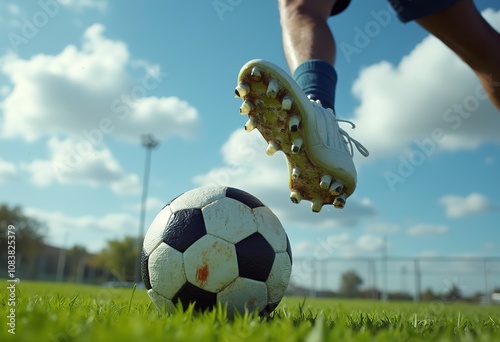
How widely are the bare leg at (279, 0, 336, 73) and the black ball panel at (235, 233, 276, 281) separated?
131cm

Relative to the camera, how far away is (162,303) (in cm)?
207

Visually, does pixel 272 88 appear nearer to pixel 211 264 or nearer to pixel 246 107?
pixel 246 107

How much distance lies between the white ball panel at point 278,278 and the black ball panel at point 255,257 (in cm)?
3

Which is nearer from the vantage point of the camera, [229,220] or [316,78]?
[229,220]

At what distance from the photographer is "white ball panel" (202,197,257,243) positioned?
1985 millimetres

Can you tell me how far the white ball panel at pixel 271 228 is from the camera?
210 cm

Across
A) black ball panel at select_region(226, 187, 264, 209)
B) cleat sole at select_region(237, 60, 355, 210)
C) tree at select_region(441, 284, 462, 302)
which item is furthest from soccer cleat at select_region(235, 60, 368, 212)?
tree at select_region(441, 284, 462, 302)

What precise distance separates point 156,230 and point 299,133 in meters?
0.90

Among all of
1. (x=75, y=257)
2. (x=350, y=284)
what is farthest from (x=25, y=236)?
(x=350, y=284)

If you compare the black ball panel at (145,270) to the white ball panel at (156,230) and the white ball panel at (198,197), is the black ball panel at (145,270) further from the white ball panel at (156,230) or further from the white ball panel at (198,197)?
the white ball panel at (198,197)

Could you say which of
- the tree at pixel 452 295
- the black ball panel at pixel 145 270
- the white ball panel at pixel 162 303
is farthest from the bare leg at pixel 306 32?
the tree at pixel 452 295

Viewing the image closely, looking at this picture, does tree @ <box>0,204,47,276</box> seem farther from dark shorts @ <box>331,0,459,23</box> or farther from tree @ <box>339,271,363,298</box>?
dark shorts @ <box>331,0,459,23</box>

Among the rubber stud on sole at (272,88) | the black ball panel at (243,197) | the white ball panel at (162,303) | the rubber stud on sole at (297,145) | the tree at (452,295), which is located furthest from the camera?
the tree at (452,295)

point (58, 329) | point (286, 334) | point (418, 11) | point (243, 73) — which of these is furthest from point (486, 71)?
point (58, 329)
